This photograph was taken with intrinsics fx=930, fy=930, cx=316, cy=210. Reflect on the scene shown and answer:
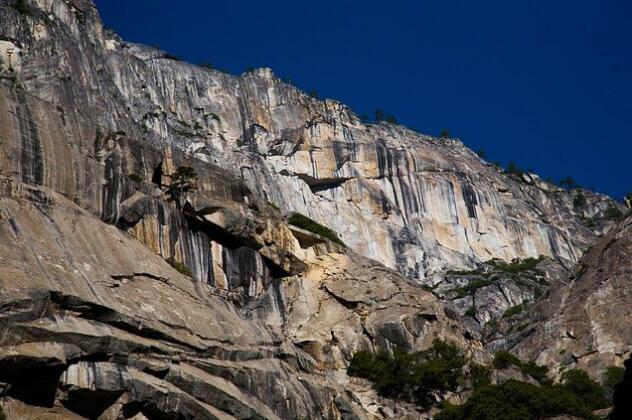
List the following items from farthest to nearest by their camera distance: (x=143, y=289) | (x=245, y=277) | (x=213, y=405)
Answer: (x=245, y=277) → (x=143, y=289) → (x=213, y=405)

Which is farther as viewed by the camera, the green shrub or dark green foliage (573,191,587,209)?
dark green foliage (573,191,587,209)

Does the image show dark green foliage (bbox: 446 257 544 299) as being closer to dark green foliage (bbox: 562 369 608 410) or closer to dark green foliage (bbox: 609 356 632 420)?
dark green foliage (bbox: 562 369 608 410)

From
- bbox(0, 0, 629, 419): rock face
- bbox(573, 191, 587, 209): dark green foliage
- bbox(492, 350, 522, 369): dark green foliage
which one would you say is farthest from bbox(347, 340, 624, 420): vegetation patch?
bbox(573, 191, 587, 209): dark green foliage

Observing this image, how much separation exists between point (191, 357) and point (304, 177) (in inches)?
2535

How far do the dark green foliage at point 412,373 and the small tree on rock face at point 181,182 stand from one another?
14577 mm

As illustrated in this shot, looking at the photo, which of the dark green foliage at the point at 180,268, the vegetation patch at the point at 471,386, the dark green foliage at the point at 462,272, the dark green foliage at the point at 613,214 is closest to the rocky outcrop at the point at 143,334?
the dark green foliage at the point at 180,268

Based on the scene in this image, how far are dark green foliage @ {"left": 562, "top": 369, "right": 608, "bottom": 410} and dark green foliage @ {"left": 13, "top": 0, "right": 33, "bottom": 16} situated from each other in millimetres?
56071

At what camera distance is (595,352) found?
60.2 m

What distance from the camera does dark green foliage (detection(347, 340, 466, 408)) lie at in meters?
52.6

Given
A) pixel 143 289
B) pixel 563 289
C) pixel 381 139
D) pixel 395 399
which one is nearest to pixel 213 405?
pixel 143 289

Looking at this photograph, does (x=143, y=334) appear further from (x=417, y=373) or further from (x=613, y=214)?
(x=613, y=214)

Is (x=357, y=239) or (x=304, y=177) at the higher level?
(x=304, y=177)

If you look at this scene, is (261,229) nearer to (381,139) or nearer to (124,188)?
(124,188)

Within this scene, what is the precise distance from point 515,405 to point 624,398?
25.5 ft
